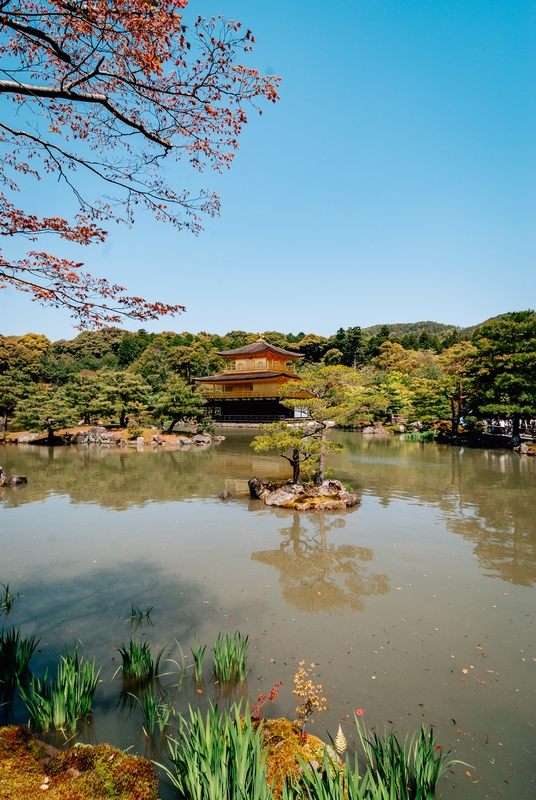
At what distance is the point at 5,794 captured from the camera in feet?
6.48

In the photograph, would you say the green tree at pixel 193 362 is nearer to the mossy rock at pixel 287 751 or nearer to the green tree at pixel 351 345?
the green tree at pixel 351 345

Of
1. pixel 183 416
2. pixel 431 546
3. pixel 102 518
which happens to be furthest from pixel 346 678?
pixel 183 416

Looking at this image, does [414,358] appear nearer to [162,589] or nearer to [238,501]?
[238,501]

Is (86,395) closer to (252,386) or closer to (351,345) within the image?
(252,386)

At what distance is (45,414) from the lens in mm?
21359

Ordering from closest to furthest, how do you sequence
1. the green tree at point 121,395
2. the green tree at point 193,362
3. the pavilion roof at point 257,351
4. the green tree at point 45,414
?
the green tree at point 45,414, the green tree at point 121,395, the pavilion roof at point 257,351, the green tree at point 193,362

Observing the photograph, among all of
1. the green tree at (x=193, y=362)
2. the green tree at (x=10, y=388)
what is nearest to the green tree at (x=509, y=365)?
the green tree at (x=10, y=388)

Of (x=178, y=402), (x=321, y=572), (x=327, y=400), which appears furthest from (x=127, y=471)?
(x=321, y=572)

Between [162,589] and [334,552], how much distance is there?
265 cm

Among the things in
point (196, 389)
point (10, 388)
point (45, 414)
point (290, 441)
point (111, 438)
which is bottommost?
point (111, 438)

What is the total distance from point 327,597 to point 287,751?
2.56m

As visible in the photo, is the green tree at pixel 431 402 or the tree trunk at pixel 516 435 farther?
the green tree at pixel 431 402

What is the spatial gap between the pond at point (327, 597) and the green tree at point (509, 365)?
8096mm

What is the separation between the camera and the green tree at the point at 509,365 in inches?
678
